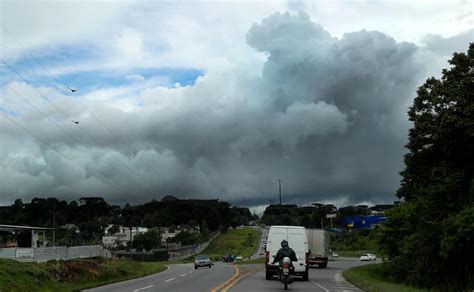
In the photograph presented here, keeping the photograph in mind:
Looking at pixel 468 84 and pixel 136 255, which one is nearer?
pixel 468 84

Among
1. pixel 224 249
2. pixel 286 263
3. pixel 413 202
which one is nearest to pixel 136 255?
pixel 224 249

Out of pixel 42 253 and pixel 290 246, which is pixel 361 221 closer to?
pixel 42 253

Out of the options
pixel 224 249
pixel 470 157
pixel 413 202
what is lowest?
pixel 224 249

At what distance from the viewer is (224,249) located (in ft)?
476

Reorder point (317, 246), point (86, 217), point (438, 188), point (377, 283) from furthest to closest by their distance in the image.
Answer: point (86, 217), point (317, 246), point (438, 188), point (377, 283)

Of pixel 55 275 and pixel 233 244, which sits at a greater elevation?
pixel 55 275

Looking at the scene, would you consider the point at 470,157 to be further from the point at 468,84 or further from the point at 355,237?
the point at 355,237

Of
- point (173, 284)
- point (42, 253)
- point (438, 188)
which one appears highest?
point (438, 188)

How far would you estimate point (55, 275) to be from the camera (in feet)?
111

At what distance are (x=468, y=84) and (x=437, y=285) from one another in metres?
11.6

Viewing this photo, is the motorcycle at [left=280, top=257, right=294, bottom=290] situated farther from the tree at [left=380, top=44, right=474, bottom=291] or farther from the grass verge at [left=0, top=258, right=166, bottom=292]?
the grass verge at [left=0, top=258, right=166, bottom=292]

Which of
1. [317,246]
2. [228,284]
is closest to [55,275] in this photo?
[228,284]

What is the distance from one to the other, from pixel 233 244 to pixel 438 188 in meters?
125

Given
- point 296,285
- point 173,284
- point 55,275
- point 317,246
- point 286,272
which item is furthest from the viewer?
point 317,246
